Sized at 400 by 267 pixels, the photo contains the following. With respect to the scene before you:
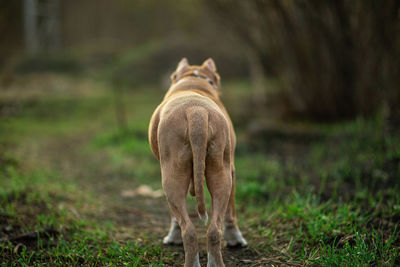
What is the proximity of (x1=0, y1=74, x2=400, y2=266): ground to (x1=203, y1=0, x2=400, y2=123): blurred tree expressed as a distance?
0.71 meters

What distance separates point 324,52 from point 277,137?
216 cm

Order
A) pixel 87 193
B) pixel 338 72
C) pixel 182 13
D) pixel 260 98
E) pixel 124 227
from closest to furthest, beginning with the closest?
pixel 124 227 < pixel 87 193 < pixel 338 72 < pixel 260 98 < pixel 182 13

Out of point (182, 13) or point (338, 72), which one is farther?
point (182, 13)

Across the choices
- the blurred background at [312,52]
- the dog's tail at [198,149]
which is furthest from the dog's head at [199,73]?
the blurred background at [312,52]

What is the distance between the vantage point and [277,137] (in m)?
7.43

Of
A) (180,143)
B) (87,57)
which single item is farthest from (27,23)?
(180,143)

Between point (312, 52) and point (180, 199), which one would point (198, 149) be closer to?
point (180, 199)

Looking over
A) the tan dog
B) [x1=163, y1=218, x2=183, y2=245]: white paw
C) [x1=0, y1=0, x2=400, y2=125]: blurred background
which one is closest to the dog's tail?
the tan dog

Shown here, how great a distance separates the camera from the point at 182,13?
2381 centimetres

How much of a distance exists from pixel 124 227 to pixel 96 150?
4181mm

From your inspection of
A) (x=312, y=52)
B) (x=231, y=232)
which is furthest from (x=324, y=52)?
(x=231, y=232)

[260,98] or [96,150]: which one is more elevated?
[260,98]

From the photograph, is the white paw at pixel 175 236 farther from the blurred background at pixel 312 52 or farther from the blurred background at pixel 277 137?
the blurred background at pixel 312 52

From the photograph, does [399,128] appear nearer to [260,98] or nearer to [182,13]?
[260,98]
